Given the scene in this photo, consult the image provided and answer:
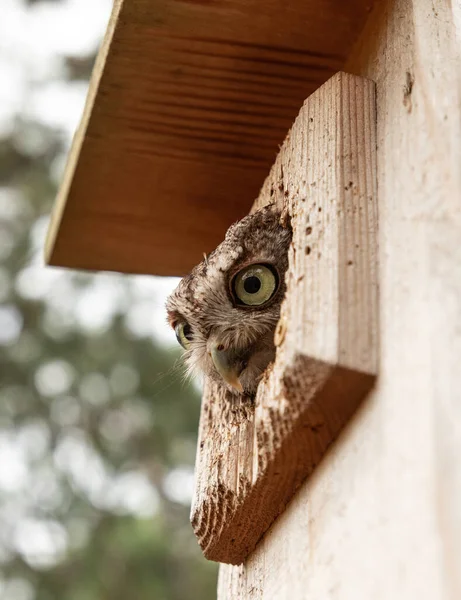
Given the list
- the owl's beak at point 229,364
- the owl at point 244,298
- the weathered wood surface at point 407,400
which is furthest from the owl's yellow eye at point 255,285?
the weathered wood surface at point 407,400

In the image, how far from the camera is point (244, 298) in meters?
1.71

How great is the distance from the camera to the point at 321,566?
1.10 meters

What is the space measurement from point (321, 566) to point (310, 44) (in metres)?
0.90

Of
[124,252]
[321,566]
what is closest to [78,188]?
[124,252]

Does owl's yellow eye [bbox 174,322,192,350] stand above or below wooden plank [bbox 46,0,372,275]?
below

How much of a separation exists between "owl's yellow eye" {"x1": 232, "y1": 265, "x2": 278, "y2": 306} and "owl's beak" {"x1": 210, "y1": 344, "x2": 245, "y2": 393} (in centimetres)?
10

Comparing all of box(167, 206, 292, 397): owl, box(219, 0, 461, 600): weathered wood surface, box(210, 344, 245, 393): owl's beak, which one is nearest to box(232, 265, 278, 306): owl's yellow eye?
box(167, 206, 292, 397): owl

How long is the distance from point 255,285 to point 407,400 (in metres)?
0.76

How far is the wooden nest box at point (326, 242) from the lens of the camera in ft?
3.10

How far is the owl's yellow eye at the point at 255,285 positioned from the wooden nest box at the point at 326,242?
14 cm

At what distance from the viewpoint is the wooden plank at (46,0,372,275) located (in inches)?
Result: 58.6

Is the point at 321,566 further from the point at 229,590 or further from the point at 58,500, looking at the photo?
the point at 58,500

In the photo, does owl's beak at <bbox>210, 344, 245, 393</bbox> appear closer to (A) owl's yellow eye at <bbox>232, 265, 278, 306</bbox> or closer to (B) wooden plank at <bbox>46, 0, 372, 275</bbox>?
(A) owl's yellow eye at <bbox>232, 265, 278, 306</bbox>

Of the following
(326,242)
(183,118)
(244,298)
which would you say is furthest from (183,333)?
(326,242)
